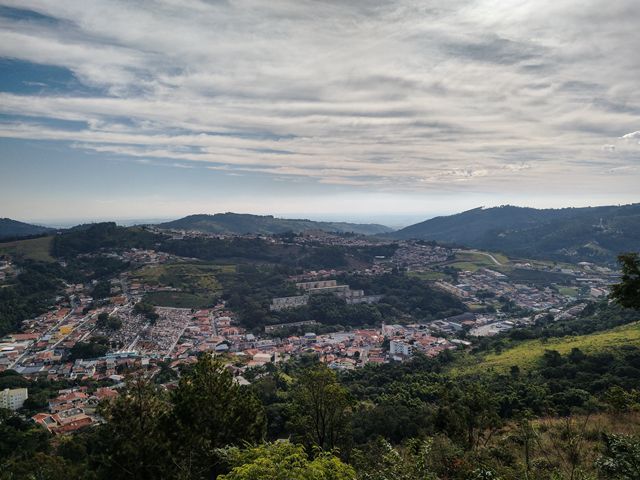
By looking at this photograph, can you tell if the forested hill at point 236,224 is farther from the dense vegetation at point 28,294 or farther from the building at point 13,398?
the building at point 13,398

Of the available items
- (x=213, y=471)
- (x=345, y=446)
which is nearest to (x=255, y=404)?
(x=213, y=471)

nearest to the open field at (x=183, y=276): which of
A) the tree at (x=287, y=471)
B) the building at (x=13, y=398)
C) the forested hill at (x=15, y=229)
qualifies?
the building at (x=13, y=398)

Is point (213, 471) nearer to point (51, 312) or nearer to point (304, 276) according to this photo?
point (51, 312)

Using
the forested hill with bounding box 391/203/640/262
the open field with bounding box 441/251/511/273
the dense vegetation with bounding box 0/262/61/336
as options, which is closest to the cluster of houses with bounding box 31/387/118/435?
the dense vegetation with bounding box 0/262/61/336

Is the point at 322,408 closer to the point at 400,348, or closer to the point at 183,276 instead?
the point at 400,348

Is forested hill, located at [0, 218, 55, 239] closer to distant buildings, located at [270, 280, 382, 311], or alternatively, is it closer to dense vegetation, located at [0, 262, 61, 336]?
dense vegetation, located at [0, 262, 61, 336]

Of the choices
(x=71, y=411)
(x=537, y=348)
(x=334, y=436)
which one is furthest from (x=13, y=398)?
(x=537, y=348)

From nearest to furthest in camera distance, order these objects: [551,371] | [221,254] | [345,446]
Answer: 1. [345,446]
2. [551,371]
3. [221,254]
